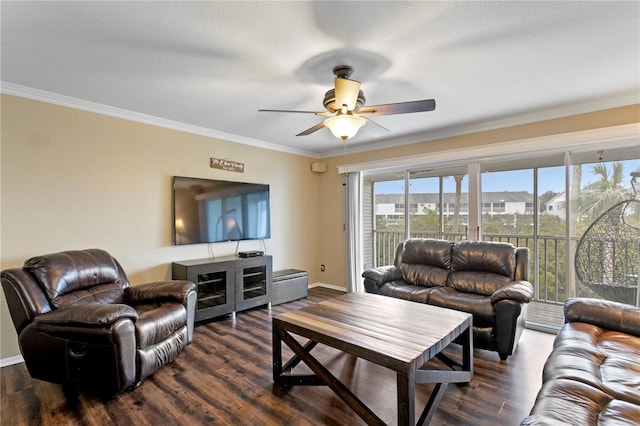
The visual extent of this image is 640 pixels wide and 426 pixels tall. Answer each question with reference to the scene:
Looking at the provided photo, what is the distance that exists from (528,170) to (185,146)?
4.33 metres

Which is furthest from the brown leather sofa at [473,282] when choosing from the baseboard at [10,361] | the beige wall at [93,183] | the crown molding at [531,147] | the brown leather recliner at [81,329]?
the baseboard at [10,361]

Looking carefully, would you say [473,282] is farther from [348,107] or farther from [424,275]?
[348,107]

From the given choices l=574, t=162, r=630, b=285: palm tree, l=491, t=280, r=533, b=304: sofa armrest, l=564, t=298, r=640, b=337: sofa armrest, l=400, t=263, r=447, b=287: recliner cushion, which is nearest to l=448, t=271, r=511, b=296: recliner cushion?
l=400, t=263, r=447, b=287: recliner cushion

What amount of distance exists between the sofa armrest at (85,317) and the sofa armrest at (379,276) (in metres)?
2.31

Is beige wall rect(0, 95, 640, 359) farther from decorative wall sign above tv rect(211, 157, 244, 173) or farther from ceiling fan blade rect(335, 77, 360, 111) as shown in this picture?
ceiling fan blade rect(335, 77, 360, 111)

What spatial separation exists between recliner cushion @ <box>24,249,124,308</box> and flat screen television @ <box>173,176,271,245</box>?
0.92 metres

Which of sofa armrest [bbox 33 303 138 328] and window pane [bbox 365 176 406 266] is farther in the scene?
window pane [bbox 365 176 406 266]

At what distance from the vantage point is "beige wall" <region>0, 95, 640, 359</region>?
2773 mm

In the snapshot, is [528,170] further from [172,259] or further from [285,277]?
[172,259]

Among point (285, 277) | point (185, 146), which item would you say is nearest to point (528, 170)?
point (285, 277)

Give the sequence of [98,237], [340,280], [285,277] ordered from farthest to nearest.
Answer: [340,280], [285,277], [98,237]

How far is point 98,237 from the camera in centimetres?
325

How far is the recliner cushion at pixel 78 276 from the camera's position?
247cm

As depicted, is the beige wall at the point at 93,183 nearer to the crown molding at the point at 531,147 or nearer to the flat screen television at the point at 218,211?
the flat screen television at the point at 218,211
